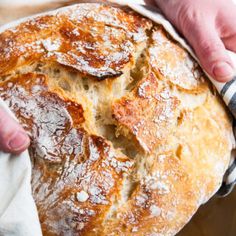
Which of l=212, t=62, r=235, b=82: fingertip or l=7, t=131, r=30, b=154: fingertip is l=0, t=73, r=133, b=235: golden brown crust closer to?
l=7, t=131, r=30, b=154: fingertip

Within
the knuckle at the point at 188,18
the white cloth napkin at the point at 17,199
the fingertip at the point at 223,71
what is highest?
the knuckle at the point at 188,18

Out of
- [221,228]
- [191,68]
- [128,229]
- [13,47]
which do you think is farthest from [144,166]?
[221,228]

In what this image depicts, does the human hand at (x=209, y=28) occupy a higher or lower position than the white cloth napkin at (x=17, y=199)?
higher

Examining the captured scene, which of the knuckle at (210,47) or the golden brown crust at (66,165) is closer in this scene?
the golden brown crust at (66,165)

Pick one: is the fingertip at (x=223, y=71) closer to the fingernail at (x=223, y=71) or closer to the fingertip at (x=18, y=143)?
the fingernail at (x=223, y=71)

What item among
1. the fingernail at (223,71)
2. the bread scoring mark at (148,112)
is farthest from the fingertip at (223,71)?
the bread scoring mark at (148,112)

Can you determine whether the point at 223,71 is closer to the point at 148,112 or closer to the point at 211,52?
the point at 211,52
